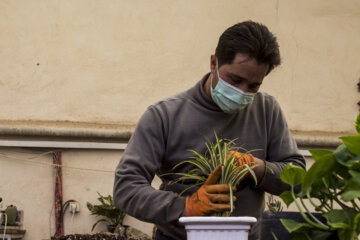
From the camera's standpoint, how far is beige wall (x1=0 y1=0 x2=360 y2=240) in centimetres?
610

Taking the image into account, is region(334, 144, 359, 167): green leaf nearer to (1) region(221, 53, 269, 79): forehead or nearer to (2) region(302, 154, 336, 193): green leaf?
(2) region(302, 154, 336, 193): green leaf

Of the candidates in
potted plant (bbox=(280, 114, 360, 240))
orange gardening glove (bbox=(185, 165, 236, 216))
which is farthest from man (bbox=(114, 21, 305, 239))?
potted plant (bbox=(280, 114, 360, 240))

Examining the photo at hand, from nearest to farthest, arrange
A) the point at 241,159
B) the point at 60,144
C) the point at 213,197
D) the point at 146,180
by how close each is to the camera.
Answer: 1. the point at 213,197
2. the point at 241,159
3. the point at 146,180
4. the point at 60,144

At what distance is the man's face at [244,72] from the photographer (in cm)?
239

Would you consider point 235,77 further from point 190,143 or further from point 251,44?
point 190,143

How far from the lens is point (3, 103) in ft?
20.1

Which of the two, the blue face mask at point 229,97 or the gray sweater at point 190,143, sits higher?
the blue face mask at point 229,97

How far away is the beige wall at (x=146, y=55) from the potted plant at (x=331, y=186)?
15.9ft

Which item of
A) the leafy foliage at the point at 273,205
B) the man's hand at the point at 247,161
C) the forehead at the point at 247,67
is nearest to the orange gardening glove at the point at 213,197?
the man's hand at the point at 247,161

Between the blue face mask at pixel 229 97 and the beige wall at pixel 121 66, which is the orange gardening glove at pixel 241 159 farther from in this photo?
the beige wall at pixel 121 66

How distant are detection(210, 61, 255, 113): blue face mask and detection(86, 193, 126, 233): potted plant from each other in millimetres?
3449

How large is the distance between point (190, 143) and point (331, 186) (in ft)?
3.45

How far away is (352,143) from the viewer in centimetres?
144

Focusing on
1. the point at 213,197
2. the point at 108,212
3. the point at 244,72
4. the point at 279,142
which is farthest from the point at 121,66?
the point at 213,197
